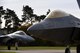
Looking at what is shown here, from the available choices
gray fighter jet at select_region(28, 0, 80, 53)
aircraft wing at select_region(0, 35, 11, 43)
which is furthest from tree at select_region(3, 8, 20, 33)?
gray fighter jet at select_region(28, 0, 80, 53)

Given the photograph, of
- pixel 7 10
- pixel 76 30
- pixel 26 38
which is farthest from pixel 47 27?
pixel 7 10

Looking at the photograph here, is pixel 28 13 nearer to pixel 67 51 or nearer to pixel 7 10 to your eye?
pixel 7 10

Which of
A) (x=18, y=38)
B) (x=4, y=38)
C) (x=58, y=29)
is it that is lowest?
(x=4, y=38)

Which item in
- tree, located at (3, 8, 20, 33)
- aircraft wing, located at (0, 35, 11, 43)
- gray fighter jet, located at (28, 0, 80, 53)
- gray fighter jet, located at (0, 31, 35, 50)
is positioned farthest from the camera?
tree, located at (3, 8, 20, 33)

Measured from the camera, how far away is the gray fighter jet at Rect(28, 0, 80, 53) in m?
14.9

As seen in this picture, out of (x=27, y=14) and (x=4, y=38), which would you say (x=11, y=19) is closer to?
(x=27, y=14)

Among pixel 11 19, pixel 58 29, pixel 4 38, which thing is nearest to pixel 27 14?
pixel 11 19

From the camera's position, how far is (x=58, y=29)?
15.0m

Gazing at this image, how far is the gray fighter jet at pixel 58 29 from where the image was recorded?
14.9 m

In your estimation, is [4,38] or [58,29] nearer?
[58,29]

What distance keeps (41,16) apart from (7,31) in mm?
14629

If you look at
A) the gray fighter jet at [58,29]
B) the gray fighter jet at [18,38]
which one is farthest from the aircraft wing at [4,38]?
the gray fighter jet at [58,29]

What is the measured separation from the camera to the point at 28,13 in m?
105

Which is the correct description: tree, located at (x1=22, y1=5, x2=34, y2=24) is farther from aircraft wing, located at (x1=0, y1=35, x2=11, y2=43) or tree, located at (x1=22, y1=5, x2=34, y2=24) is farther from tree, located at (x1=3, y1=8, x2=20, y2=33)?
aircraft wing, located at (x1=0, y1=35, x2=11, y2=43)
